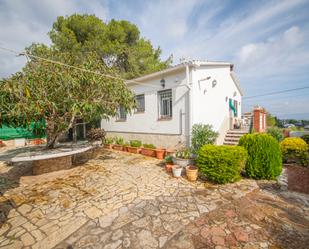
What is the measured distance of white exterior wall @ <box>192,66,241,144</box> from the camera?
805 centimetres

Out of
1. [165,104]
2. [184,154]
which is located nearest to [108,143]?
[165,104]

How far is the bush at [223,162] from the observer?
4996 mm

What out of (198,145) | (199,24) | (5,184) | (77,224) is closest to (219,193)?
(198,145)

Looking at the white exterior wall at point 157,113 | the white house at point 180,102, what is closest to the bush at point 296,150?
the white house at point 180,102

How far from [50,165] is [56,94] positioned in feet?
9.33

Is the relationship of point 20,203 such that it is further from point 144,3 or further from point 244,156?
point 144,3

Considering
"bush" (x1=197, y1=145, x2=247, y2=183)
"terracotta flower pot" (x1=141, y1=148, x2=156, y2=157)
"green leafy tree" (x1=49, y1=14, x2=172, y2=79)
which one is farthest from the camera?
"green leafy tree" (x1=49, y1=14, x2=172, y2=79)

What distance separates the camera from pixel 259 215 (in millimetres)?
3469

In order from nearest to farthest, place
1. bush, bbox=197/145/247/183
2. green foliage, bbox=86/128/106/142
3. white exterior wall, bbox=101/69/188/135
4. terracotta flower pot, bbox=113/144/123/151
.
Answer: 1. bush, bbox=197/145/247/183
2. white exterior wall, bbox=101/69/188/135
3. terracotta flower pot, bbox=113/144/123/151
4. green foliage, bbox=86/128/106/142

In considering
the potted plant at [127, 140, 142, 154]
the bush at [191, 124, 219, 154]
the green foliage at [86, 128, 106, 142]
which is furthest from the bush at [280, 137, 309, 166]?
the green foliage at [86, 128, 106, 142]

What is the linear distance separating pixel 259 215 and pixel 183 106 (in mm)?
5627

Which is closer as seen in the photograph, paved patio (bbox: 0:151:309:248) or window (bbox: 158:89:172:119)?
paved patio (bbox: 0:151:309:248)

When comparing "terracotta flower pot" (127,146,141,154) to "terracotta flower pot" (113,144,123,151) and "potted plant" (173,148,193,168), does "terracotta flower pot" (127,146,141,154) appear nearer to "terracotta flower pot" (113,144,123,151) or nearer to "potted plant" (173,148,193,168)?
"terracotta flower pot" (113,144,123,151)

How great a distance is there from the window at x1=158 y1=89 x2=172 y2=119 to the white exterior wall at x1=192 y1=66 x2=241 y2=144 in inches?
61.1
